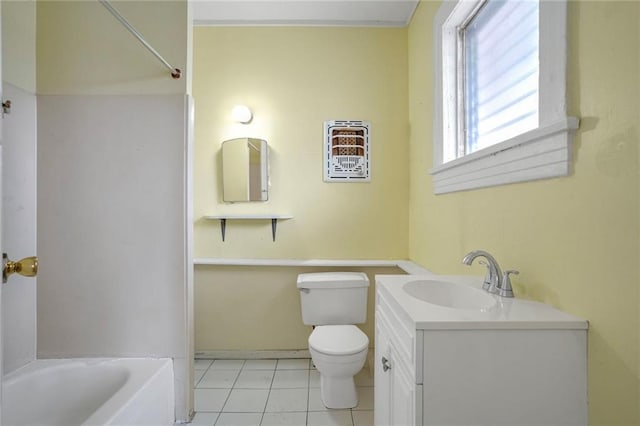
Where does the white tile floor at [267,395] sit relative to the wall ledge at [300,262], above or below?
below

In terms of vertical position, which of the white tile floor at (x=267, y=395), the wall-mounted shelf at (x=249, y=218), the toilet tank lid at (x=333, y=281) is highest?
the wall-mounted shelf at (x=249, y=218)

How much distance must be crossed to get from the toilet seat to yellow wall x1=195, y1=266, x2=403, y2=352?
0.44m

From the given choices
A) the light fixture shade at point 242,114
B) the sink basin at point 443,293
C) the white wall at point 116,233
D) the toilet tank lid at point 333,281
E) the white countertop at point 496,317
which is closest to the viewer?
the white countertop at point 496,317

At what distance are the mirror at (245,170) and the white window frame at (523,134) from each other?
48.8 inches

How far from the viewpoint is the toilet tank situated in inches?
79.9

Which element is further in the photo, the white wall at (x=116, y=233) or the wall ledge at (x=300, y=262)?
the wall ledge at (x=300, y=262)

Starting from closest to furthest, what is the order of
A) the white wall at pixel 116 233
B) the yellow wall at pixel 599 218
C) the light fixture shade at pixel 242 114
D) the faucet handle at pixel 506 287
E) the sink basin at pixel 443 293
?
the yellow wall at pixel 599 218 → the faucet handle at pixel 506 287 → the sink basin at pixel 443 293 → the white wall at pixel 116 233 → the light fixture shade at pixel 242 114

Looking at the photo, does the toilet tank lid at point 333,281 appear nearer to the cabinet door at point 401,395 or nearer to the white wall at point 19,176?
the cabinet door at point 401,395

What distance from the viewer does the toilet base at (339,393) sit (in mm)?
1734

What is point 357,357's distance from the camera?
167cm

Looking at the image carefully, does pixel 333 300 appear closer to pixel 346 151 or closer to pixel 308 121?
→ pixel 346 151

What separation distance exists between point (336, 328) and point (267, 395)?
1.97ft

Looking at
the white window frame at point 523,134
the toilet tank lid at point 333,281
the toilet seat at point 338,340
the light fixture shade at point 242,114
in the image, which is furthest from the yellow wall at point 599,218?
the light fixture shade at point 242,114

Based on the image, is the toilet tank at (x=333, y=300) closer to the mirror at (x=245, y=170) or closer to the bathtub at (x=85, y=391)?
the mirror at (x=245, y=170)
